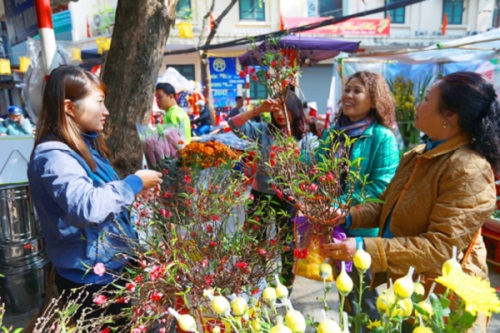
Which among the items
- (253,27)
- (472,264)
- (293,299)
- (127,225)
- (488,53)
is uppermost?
(253,27)

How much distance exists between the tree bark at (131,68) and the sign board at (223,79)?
9303mm

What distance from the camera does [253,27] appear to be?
16578 millimetres

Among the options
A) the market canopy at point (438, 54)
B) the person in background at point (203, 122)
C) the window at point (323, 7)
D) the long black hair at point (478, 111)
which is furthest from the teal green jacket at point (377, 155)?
the window at point (323, 7)

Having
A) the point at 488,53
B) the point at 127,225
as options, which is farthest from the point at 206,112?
the point at 127,225

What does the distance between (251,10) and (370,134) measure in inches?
652

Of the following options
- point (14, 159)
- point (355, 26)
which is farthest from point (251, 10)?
point (14, 159)

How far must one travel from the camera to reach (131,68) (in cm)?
210

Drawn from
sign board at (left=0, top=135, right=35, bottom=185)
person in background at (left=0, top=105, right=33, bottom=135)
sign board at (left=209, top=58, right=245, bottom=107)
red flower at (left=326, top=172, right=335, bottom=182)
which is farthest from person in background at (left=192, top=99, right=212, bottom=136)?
red flower at (left=326, top=172, right=335, bottom=182)

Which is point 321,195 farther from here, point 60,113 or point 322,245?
point 60,113

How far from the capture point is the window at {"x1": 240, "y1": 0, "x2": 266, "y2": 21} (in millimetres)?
16531

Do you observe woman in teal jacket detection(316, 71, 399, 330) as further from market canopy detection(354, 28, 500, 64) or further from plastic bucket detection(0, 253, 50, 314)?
market canopy detection(354, 28, 500, 64)

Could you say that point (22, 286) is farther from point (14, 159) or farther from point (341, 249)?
point (341, 249)

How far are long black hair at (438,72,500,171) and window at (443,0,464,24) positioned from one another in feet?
64.9

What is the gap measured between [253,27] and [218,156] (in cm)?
1592
